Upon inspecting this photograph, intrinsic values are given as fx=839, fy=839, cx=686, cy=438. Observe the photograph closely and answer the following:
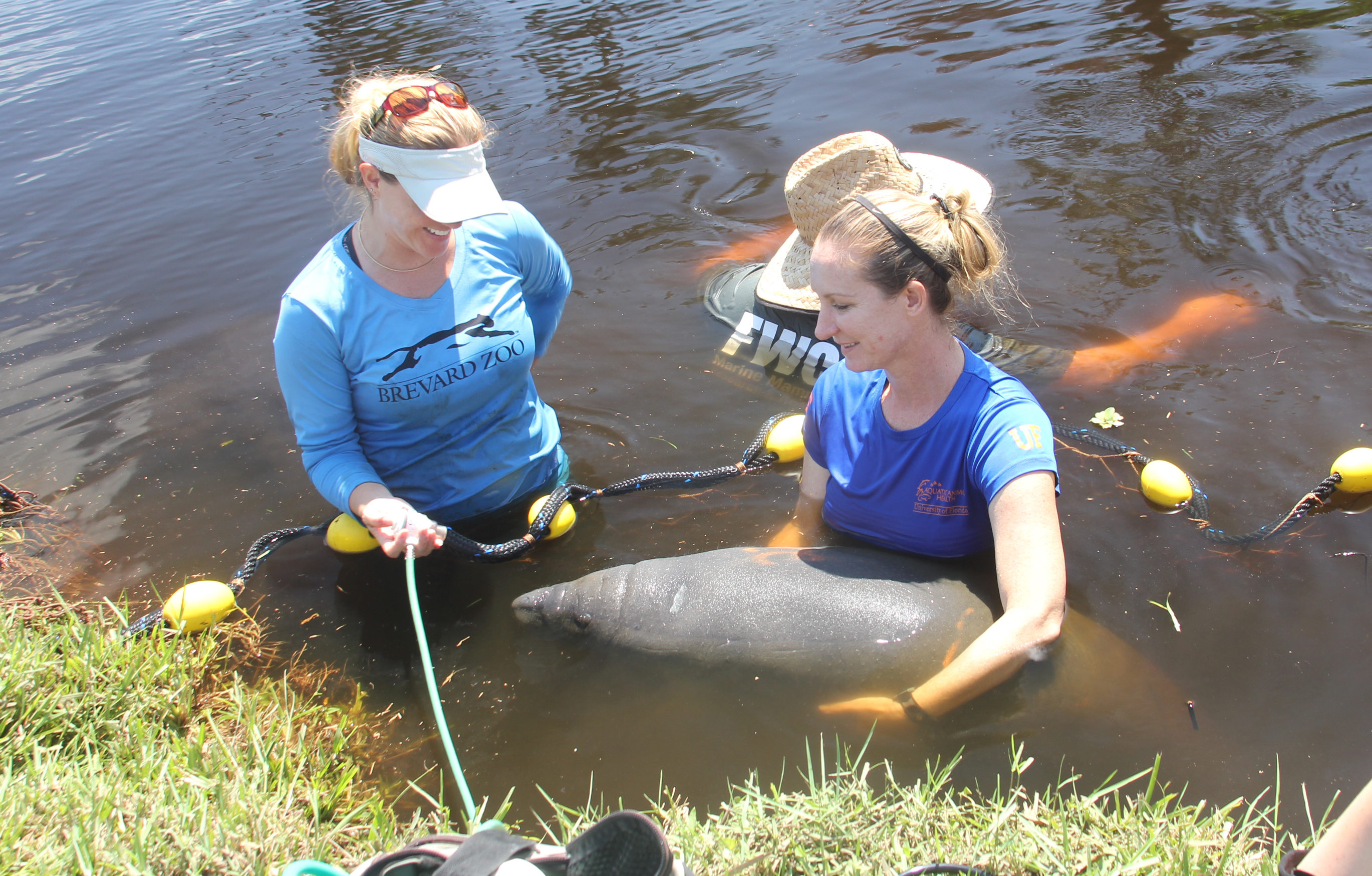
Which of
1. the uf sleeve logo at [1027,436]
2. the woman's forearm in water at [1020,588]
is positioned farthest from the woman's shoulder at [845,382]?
the woman's forearm in water at [1020,588]

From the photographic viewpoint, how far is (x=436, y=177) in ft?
9.80

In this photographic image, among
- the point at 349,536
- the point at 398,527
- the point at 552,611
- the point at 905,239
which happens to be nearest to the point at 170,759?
the point at 398,527

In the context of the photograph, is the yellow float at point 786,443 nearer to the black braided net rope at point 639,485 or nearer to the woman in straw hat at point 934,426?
the black braided net rope at point 639,485

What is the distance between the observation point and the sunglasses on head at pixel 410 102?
2984mm

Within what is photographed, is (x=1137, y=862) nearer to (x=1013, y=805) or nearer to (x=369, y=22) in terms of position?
(x=1013, y=805)

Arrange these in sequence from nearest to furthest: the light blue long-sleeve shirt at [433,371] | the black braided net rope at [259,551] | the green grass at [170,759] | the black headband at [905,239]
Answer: the green grass at [170,759]
the black headband at [905,239]
the light blue long-sleeve shirt at [433,371]
the black braided net rope at [259,551]

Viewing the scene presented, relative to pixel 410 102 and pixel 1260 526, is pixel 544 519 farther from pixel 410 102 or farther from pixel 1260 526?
pixel 1260 526

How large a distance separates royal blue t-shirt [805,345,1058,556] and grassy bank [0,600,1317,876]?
2.77 ft

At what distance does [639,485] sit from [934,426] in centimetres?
210

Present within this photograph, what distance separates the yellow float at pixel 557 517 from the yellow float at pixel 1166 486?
2.90 m

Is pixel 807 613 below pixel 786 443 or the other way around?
the other way around

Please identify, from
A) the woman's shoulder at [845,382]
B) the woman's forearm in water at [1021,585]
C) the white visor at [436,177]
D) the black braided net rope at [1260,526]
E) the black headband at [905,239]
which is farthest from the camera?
the black braided net rope at [1260,526]

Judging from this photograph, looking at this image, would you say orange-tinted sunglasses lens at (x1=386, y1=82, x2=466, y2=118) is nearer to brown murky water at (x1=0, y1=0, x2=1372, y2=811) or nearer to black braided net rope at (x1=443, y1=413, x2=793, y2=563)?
black braided net rope at (x1=443, y1=413, x2=793, y2=563)

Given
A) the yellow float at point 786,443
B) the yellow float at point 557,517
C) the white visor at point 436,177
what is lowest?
the yellow float at point 786,443
